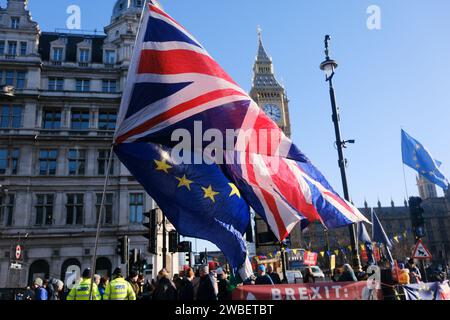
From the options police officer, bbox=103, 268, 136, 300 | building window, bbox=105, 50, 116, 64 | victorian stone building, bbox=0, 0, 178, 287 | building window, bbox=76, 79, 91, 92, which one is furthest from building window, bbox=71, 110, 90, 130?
police officer, bbox=103, 268, 136, 300

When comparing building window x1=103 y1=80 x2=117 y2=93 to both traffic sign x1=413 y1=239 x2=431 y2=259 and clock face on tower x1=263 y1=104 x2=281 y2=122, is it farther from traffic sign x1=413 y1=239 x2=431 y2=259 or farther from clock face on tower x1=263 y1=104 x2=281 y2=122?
clock face on tower x1=263 y1=104 x2=281 y2=122

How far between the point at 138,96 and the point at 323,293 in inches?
198

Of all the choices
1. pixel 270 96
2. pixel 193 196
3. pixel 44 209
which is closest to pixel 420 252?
pixel 193 196

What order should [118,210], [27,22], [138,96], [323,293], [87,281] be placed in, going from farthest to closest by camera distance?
1. [27,22]
2. [118,210]
3. [87,281]
4. [138,96]
5. [323,293]

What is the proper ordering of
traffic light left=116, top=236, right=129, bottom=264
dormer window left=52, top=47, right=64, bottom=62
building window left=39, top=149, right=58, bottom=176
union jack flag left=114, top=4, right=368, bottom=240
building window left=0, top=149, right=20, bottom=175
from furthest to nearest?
dormer window left=52, top=47, right=64, bottom=62, building window left=39, top=149, right=58, bottom=176, building window left=0, top=149, right=20, bottom=175, traffic light left=116, top=236, right=129, bottom=264, union jack flag left=114, top=4, right=368, bottom=240

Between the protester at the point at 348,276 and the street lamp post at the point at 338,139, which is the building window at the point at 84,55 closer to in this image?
the street lamp post at the point at 338,139

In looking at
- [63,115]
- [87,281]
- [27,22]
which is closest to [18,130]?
[63,115]

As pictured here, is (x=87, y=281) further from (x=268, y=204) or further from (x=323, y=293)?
(x=323, y=293)

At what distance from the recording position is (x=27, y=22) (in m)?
33.8

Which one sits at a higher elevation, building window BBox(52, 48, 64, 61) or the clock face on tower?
the clock face on tower

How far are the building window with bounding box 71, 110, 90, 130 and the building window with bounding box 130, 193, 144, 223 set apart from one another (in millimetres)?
7558

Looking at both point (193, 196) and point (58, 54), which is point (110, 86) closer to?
point (58, 54)

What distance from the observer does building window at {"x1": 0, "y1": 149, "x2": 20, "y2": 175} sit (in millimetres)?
30203

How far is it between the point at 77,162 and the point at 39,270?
9.02 metres
